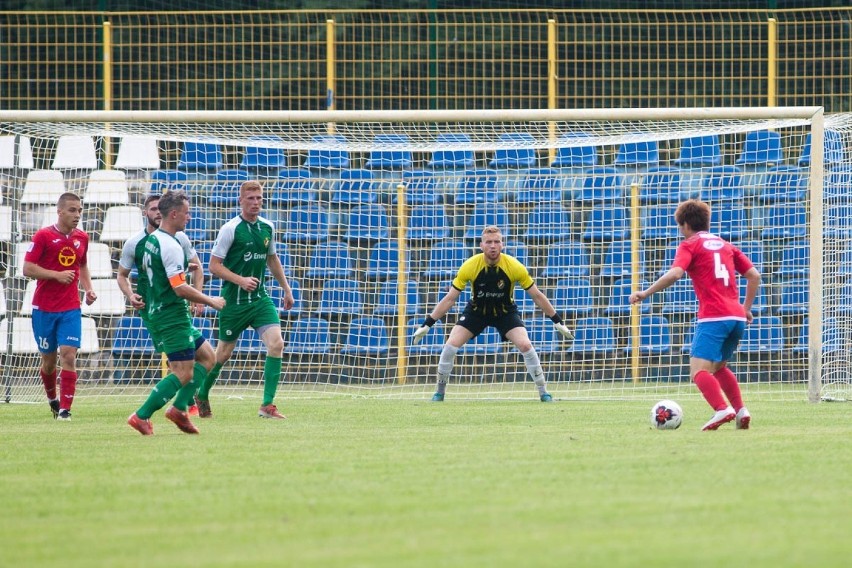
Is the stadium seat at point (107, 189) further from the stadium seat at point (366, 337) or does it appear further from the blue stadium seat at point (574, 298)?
the blue stadium seat at point (574, 298)

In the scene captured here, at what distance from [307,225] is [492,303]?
13.1 ft

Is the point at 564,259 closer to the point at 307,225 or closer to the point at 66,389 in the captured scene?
the point at 307,225

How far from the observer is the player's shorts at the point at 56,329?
11.6m

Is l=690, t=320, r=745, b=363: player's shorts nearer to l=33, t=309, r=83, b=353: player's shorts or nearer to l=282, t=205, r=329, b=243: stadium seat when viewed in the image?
l=33, t=309, r=83, b=353: player's shorts

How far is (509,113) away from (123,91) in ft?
25.4

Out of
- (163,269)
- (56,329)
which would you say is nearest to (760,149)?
(56,329)

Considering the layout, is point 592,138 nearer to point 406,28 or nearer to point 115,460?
point 406,28

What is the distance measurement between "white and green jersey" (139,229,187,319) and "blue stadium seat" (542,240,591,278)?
8.15m

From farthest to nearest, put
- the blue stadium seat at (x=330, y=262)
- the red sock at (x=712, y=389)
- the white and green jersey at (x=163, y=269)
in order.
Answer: the blue stadium seat at (x=330, y=262) → the white and green jersey at (x=163, y=269) → the red sock at (x=712, y=389)

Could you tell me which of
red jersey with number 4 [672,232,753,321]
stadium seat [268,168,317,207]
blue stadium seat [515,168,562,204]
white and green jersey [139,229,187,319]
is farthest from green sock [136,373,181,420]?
blue stadium seat [515,168,562,204]

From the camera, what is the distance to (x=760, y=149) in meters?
17.5

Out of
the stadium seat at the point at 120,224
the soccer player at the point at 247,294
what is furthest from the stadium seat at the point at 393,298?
the soccer player at the point at 247,294

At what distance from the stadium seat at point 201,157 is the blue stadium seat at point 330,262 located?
1783 millimetres

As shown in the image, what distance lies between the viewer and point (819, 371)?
41.7ft
